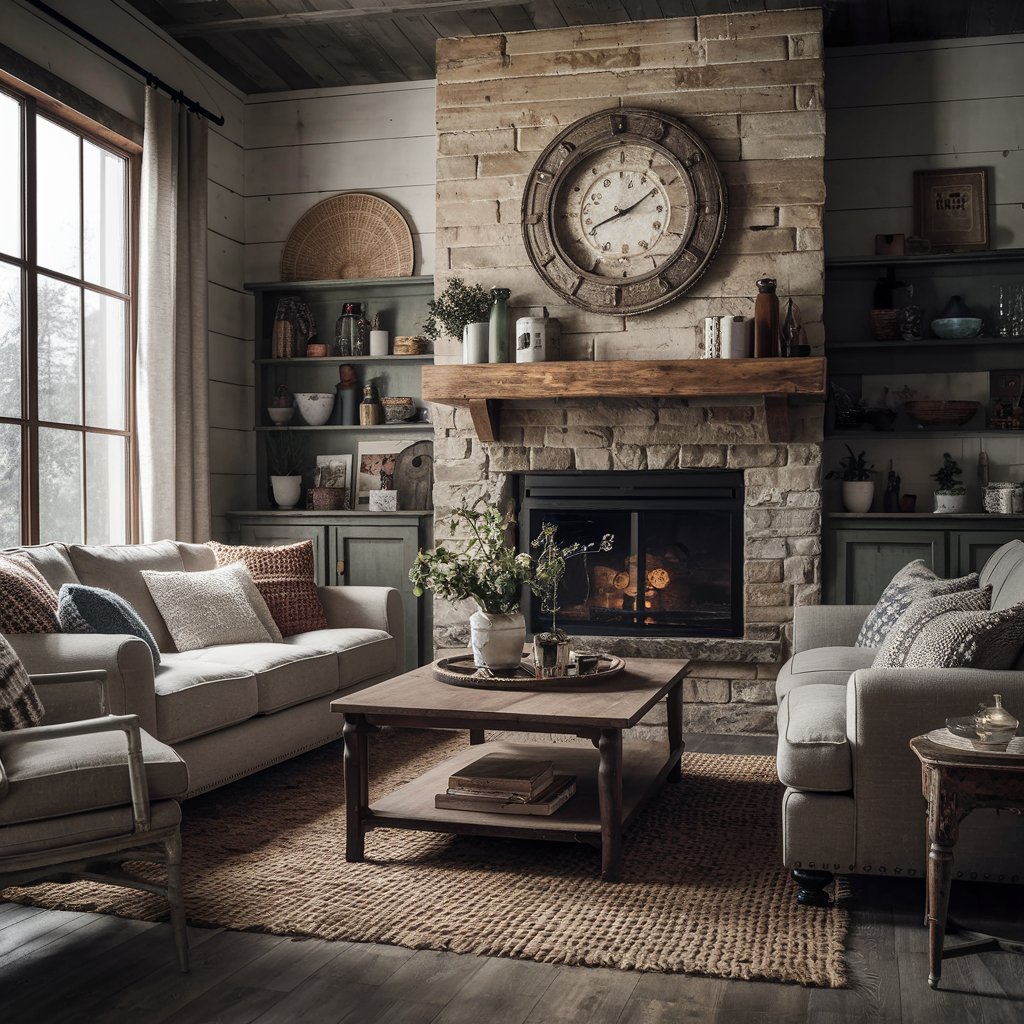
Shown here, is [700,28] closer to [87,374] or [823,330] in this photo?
[823,330]

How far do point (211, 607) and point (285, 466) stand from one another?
6.18 ft

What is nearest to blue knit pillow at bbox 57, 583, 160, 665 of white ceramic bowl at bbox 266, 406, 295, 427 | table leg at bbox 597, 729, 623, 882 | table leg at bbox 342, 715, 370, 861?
table leg at bbox 342, 715, 370, 861

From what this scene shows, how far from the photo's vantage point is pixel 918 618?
3.10 m

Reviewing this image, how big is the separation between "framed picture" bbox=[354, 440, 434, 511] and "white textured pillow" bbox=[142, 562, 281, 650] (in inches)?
58.7

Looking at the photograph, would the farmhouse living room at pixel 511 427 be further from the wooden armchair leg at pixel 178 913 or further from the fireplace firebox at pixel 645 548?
A: the wooden armchair leg at pixel 178 913

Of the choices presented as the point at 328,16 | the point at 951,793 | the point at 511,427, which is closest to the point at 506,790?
the point at 951,793

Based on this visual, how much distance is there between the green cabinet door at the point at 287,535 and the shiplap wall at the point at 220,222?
0.56ft

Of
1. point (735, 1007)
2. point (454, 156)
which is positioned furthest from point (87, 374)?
point (735, 1007)

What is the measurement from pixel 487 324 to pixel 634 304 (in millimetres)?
670

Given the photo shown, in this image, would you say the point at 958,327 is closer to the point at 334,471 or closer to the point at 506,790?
the point at 334,471

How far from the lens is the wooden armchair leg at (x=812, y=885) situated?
9.02 feet

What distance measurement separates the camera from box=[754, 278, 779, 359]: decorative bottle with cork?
4773 mm

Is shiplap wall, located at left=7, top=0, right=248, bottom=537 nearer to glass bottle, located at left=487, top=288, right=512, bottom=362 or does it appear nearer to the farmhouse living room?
the farmhouse living room

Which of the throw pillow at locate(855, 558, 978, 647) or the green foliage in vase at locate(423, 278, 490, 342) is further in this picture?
the green foliage in vase at locate(423, 278, 490, 342)
